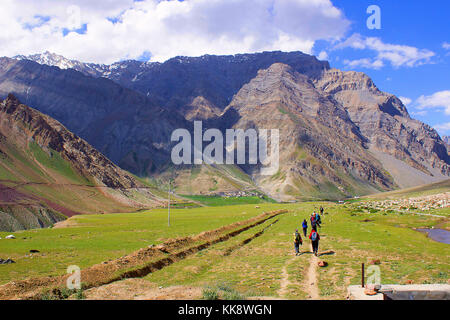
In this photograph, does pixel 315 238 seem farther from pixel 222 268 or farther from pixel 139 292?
pixel 139 292

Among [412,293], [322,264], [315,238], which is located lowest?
[322,264]

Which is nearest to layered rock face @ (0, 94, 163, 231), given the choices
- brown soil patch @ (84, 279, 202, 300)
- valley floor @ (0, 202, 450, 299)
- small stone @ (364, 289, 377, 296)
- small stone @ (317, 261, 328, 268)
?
valley floor @ (0, 202, 450, 299)

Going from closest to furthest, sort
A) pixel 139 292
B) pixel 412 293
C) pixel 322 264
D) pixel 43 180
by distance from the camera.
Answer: pixel 412 293
pixel 139 292
pixel 322 264
pixel 43 180

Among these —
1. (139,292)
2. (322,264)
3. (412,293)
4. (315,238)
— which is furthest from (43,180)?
(412,293)

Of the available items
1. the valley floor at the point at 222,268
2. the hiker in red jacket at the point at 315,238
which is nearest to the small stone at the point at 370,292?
the valley floor at the point at 222,268

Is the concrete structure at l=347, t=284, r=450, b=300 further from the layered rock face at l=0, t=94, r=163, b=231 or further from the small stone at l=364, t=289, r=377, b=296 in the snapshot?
the layered rock face at l=0, t=94, r=163, b=231

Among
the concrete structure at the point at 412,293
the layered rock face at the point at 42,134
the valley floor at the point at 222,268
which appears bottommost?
the valley floor at the point at 222,268

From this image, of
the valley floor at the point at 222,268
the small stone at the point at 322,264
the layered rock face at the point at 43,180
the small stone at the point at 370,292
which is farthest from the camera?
the layered rock face at the point at 43,180

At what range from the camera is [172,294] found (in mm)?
15016

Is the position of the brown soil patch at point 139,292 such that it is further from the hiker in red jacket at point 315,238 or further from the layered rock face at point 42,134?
the layered rock face at point 42,134

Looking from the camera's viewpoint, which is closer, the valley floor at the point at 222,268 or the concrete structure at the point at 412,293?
the concrete structure at the point at 412,293

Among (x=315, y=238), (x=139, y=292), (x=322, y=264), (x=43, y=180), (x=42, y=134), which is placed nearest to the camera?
(x=139, y=292)

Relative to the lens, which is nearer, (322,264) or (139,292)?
(139,292)

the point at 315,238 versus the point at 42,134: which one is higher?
the point at 42,134
